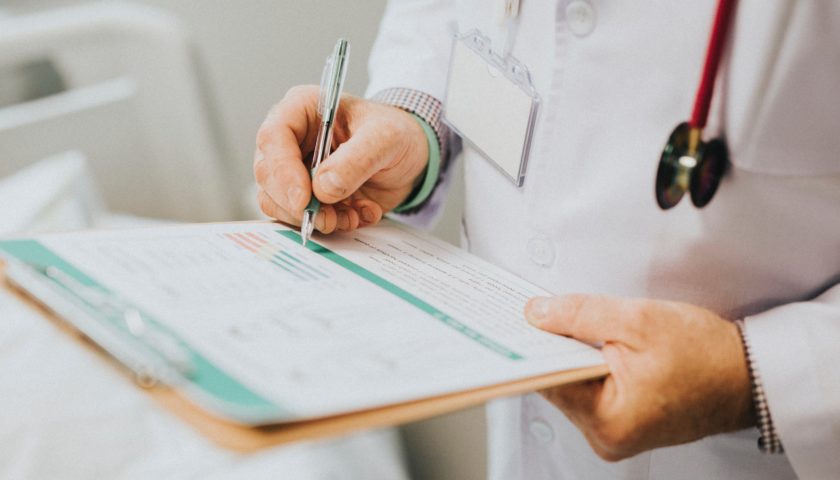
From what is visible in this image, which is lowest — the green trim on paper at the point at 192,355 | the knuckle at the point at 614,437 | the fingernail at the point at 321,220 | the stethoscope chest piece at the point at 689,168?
the knuckle at the point at 614,437

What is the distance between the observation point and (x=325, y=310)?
0.46 metres

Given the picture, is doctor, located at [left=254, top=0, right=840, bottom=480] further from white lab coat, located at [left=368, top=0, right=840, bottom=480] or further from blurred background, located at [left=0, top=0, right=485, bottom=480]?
blurred background, located at [left=0, top=0, right=485, bottom=480]

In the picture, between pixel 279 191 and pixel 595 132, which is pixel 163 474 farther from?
pixel 595 132

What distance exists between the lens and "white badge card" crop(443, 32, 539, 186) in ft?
1.98

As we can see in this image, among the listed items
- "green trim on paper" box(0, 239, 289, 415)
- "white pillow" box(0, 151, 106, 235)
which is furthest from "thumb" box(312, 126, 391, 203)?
"white pillow" box(0, 151, 106, 235)

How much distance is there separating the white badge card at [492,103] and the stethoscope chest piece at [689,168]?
5.9 inches

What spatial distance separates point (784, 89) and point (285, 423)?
38 cm

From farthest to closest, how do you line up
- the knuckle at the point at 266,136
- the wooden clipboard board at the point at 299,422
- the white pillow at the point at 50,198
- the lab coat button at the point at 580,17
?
the white pillow at the point at 50,198 < the knuckle at the point at 266,136 < the lab coat button at the point at 580,17 < the wooden clipboard board at the point at 299,422

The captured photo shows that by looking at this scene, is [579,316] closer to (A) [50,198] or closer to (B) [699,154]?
(B) [699,154]

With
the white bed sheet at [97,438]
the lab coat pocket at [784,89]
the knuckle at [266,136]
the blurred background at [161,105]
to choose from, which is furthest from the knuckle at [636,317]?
the blurred background at [161,105]

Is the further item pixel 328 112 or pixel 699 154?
pixel 328 112

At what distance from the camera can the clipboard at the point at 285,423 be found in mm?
327

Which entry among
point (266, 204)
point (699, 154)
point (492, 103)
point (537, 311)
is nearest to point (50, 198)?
point (266, 204)

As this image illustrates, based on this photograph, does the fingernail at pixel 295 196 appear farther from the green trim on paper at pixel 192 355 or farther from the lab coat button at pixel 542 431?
the lab coat button at pixel 542 431
